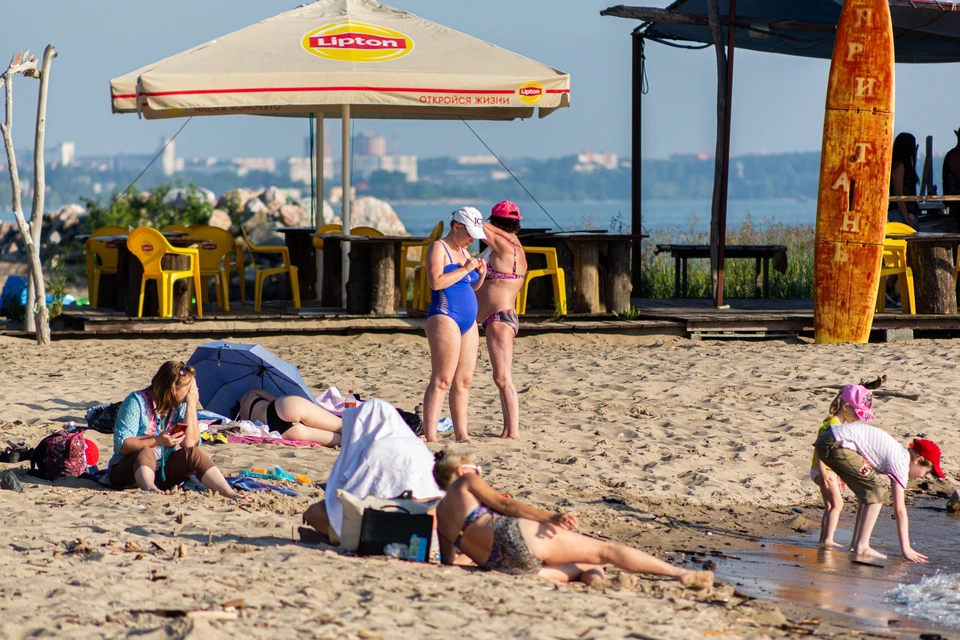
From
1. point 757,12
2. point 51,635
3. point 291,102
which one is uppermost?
point 757,12

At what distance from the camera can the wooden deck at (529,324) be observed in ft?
36.6

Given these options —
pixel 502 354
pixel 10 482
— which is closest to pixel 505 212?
pixel 502 354

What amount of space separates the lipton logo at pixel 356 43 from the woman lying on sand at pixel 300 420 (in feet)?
14.5

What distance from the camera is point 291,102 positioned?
10.3 metres

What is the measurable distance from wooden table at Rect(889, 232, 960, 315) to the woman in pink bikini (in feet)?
20.2

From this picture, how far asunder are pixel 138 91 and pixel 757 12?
7.43 meters

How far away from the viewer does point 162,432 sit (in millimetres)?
5953

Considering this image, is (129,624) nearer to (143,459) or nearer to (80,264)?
(143,459)

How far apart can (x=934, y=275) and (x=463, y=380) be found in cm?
Answer: 685

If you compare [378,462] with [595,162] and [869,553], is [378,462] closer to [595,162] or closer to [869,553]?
[869,553]

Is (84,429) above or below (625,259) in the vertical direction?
below

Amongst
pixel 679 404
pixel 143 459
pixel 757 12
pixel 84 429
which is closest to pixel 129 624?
pixel 143 459

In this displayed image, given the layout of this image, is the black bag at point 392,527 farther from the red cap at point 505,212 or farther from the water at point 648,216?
the water at point 648,216

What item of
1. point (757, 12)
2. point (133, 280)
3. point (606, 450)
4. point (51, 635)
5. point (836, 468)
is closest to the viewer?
point (51, 635)
